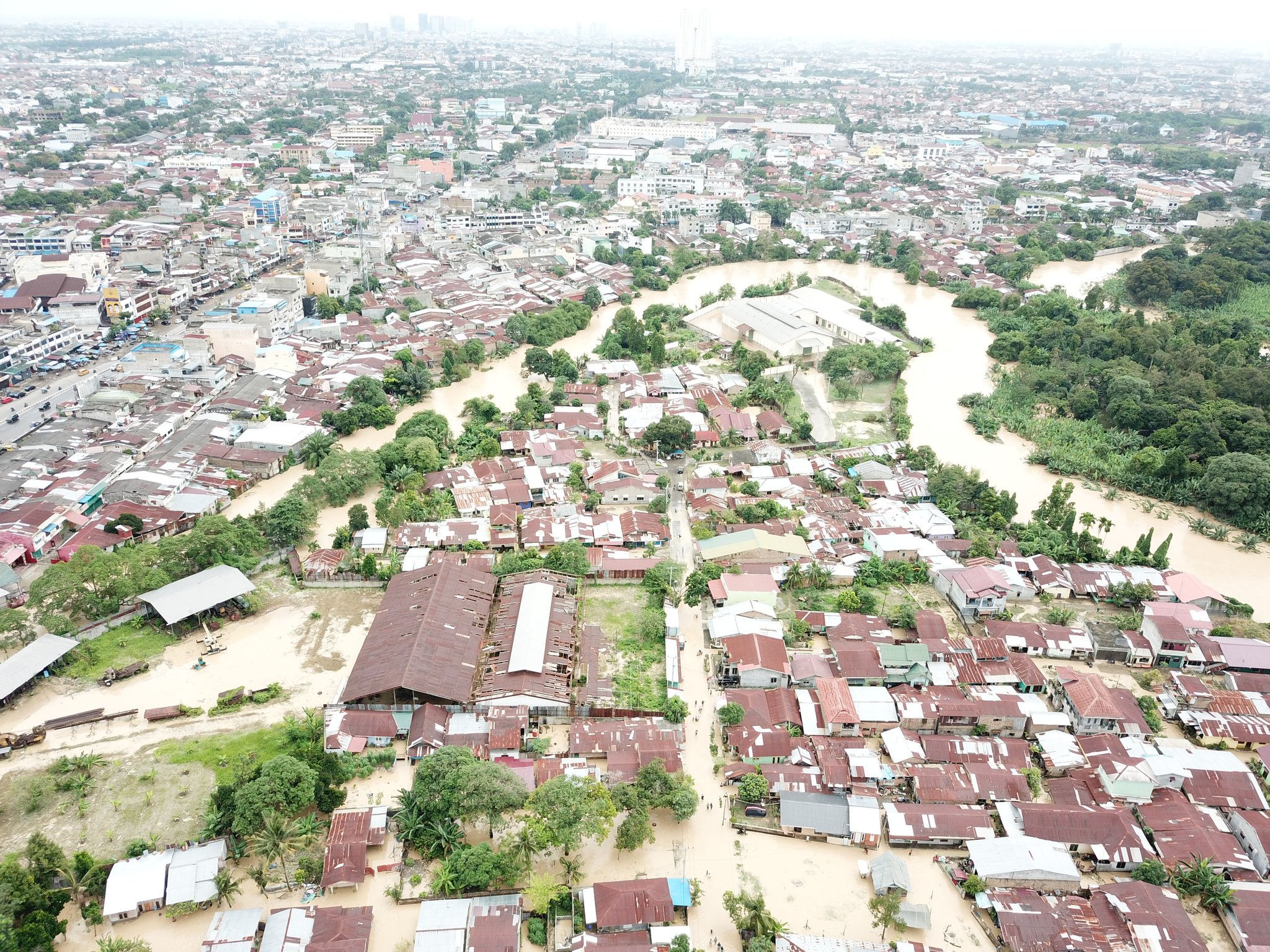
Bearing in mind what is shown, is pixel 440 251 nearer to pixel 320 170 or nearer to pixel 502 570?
pixel 320 170

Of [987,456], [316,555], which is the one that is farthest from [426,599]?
[987,456]

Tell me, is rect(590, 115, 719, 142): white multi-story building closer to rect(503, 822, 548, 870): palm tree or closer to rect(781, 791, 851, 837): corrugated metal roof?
rect(781, 791, 851, 837): corrugated metal roof

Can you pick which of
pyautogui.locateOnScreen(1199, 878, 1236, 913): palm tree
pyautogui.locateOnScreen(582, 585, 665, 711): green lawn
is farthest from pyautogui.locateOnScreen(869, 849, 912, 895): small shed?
pyautogui.locateOnScreen(582, 585, 665, 711): green lawn

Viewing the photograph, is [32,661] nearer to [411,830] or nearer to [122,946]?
[122,946]

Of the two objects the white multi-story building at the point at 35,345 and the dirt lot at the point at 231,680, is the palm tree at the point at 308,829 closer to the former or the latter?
the dirt lot at the point at 231,680

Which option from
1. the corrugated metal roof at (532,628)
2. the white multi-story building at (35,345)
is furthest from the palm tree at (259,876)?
the white multi-story building at (35,345)

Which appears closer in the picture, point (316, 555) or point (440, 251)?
point (316, 555)
